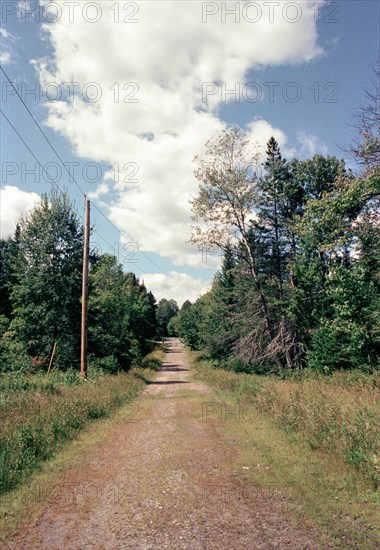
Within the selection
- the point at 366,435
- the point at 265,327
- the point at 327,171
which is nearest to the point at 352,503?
the point at 366,435

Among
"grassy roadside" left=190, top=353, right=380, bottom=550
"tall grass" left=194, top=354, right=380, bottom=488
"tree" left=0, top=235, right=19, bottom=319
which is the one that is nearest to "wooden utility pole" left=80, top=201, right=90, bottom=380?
"grassy roadside" left=190, top=353, right=380, bottom=550

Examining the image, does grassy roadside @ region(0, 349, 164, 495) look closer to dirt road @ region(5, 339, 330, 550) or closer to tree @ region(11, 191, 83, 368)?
dirt road @ region(5, 339, 330, 550)

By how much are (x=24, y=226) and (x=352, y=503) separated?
1999cm

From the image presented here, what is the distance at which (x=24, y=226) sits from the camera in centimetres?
1988

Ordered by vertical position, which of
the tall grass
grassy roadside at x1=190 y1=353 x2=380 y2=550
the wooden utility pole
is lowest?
grassy roadside at x1=190 y1=353 x2=380 y2=550

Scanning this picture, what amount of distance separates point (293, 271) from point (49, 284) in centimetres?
1552

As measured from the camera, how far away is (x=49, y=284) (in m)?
19.2

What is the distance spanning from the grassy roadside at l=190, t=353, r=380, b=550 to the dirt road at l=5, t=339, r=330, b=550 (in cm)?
32

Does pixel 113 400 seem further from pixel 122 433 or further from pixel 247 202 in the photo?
pixel 247 202

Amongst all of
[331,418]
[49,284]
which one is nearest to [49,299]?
[49,284]

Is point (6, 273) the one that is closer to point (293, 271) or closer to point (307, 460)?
point (293, 271)

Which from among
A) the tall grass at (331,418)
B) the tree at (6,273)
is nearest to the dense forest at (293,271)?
the tall grass at (331,418)

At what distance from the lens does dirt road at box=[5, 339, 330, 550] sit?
13.9 ft

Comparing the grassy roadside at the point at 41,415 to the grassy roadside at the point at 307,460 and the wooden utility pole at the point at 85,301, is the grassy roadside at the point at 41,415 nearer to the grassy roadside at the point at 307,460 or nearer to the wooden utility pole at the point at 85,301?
the wooden utility pole at the point at 85,301
